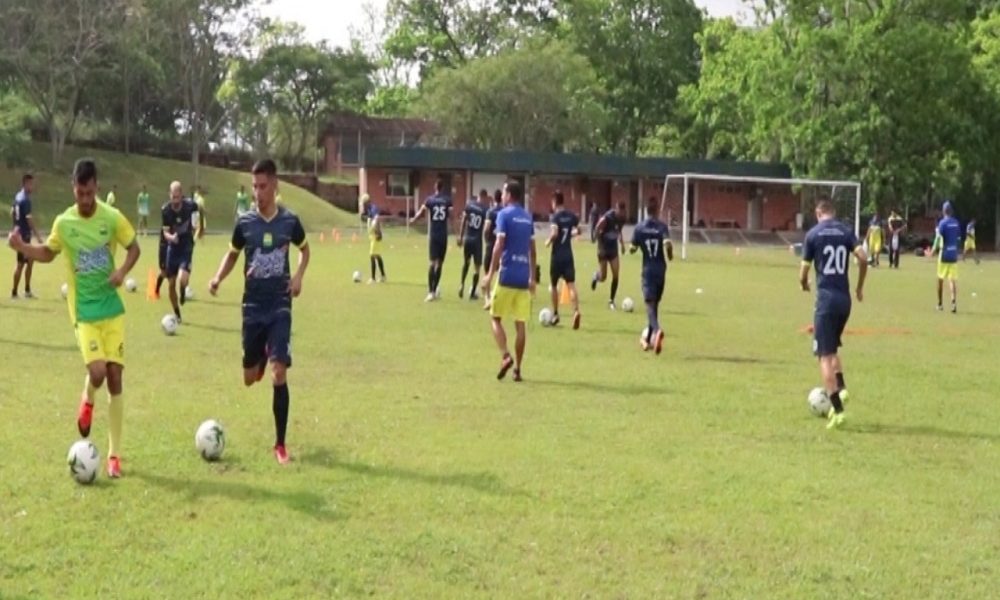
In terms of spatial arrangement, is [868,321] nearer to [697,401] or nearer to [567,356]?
[567,356]

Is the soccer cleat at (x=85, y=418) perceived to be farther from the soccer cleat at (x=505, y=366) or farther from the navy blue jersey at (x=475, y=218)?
the navy blue jersey at (x=475, y=218)

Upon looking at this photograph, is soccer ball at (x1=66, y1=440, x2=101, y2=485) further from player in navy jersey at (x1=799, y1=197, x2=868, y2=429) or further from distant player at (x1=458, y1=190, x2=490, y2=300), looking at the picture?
distant player at (x1=458, y1=190, x2=490, y2=300)

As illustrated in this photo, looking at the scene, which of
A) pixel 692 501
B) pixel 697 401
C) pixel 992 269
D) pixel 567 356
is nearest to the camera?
pixel 692 501

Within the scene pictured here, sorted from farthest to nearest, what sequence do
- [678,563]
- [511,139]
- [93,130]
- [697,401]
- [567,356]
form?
[93,130] < [511,139] < [567,356] < [697,401] < [678,563]

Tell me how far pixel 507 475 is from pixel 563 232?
32.2 feet

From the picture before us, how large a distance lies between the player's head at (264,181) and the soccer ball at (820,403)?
210 inches

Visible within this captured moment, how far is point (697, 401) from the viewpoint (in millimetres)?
11820

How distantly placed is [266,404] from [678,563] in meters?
5.48

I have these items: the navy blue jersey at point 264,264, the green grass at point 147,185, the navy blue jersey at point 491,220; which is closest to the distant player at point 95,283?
the navy blue jersey at point 264,264

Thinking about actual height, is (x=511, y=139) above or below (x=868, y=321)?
above

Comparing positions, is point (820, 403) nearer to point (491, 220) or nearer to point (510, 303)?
point (510, 303)

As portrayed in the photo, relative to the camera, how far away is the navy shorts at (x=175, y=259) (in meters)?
17.3

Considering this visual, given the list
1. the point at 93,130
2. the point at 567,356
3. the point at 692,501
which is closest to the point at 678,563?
the point at 692,501

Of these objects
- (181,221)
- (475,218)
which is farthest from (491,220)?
(181,221)
